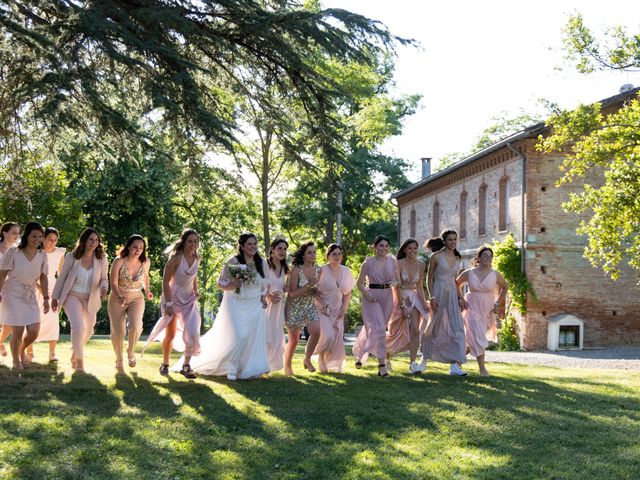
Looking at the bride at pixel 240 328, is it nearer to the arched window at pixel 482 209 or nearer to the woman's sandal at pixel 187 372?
the woman's sandal at pixel 187 372

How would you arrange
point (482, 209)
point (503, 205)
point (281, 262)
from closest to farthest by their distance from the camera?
point (281, 262)
point (503, 205)
point (482, 209)

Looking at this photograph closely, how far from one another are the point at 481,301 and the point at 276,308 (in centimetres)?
315

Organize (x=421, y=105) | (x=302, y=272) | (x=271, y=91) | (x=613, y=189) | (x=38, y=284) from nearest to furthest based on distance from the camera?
(x=38, y=284) → (x=302, y=272) → (x=271, y=91) → (x=613, y=189) → (x=421, y=105)

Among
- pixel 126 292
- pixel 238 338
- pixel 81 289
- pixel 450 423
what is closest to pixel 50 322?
pixel 81 289

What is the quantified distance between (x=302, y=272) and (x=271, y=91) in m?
2.98

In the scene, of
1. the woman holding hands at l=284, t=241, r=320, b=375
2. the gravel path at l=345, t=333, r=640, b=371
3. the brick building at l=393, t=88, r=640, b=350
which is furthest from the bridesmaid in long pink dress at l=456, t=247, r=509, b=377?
the brick building at l=393, t=88, r=640, b=350

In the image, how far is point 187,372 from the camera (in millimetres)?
10250

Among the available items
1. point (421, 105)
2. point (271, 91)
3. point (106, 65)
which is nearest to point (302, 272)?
point (271, 91)

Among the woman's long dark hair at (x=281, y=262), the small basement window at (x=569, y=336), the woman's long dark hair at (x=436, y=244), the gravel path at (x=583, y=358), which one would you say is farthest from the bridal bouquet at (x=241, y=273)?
the small basement window at (x=569, y=336)

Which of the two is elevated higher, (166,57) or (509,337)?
(166,57)

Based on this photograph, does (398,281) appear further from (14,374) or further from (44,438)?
(44,438)

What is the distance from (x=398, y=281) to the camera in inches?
463

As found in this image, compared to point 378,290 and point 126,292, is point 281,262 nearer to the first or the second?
point 378,290

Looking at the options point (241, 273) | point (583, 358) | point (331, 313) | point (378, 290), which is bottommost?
point (583, 358)
